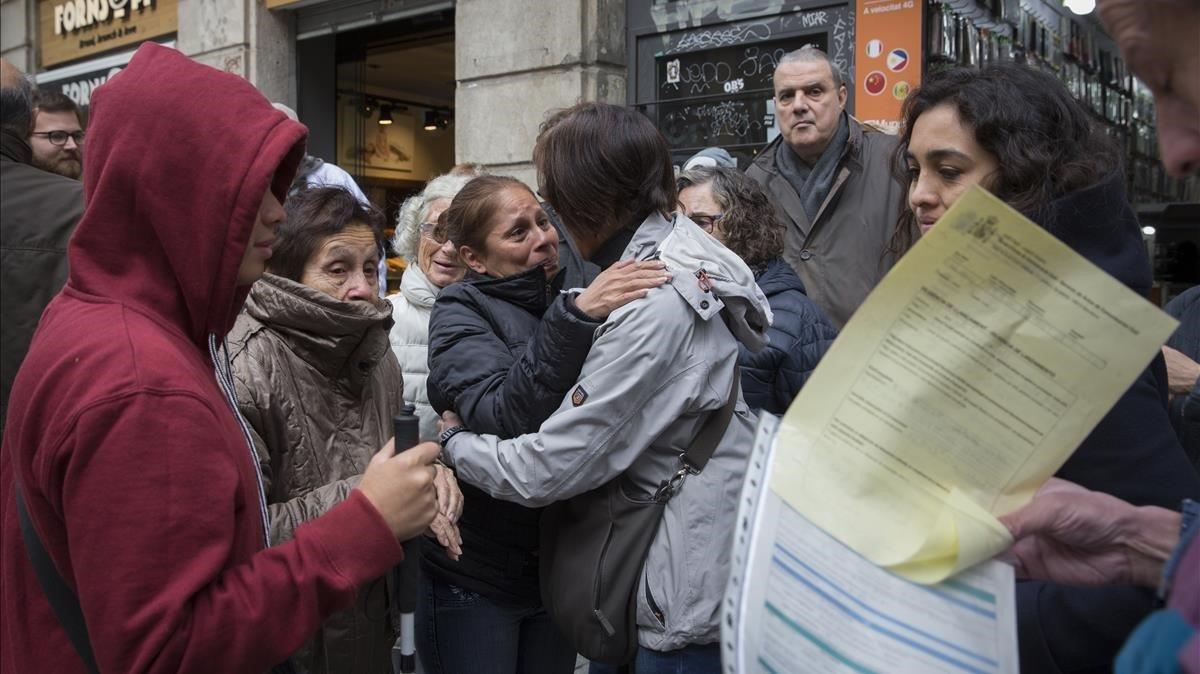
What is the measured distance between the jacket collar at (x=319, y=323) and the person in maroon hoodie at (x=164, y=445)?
553 millimetres

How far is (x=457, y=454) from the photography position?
2.38m

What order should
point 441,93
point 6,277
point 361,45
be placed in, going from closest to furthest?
1. point 6,277
2. point 361,45
3. point 441,93

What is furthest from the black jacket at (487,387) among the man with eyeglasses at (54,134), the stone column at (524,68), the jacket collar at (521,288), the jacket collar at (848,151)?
the stone column at (524,68)

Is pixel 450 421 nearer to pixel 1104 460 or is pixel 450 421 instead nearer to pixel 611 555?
pixel 611 555

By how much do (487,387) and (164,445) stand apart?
1040 mm

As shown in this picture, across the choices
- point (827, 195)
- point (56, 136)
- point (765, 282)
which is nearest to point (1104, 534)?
point (765, 282)

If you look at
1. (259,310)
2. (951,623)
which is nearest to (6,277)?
(259,310)

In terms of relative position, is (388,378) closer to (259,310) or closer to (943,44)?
(259,310)

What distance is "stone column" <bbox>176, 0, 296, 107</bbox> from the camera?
27.8ft

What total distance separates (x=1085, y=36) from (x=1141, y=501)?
21.2 ft

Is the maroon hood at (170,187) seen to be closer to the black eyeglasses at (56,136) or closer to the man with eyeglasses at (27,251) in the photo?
the man with eyeglasses at (27,251)

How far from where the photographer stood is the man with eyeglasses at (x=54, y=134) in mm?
4301

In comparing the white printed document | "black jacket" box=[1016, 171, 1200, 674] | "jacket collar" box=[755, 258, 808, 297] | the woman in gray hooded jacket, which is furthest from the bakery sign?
the white printed document

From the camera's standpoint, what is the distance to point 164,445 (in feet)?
4.73
